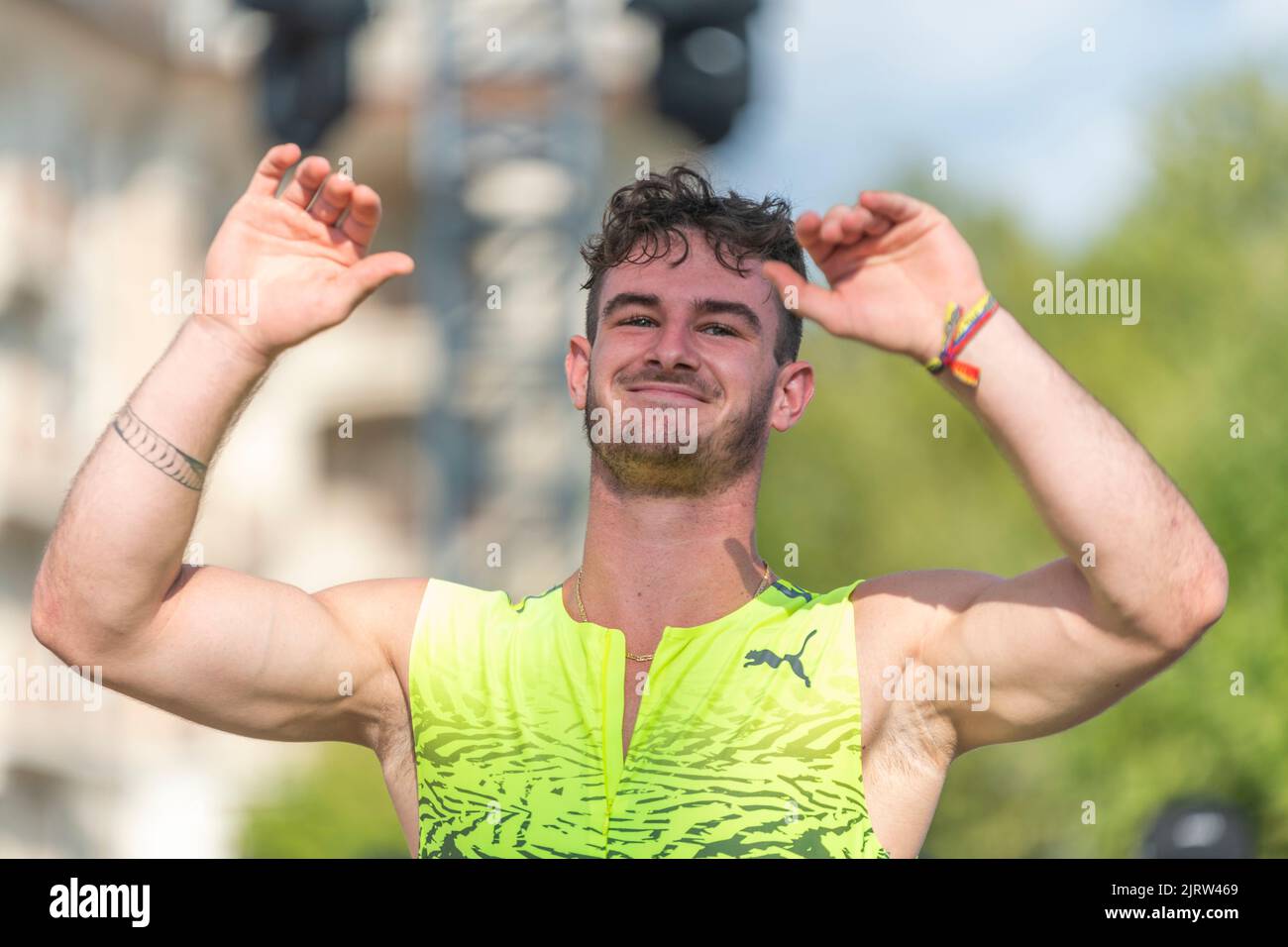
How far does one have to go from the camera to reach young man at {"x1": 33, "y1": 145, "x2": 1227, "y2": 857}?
12.9 ft

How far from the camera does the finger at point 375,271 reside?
14.0 ft

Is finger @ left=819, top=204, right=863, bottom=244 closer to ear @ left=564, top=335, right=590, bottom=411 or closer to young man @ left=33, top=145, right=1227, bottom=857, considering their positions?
young man @ left=33, top=145, right=1227, bottom=857

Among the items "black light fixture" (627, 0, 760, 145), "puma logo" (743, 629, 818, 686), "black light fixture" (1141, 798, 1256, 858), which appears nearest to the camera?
"puma logo" (743, 629, 818, 686)

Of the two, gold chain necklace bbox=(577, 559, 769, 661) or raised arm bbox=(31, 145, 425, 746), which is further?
gold chain necklace bbox=(577, 559, 769, 661)

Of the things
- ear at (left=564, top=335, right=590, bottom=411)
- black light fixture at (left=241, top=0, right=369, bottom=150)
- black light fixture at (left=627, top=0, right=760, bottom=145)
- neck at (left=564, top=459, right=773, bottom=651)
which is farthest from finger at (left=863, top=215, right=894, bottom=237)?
black light fixture at (left=627, top=0, right=760, bottom=145)

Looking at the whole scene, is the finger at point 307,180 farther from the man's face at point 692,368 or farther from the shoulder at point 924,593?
the shoulder at point 924,593

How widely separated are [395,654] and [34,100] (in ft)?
95.5

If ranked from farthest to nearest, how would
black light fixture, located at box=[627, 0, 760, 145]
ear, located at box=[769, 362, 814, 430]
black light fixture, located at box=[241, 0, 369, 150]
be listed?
black light fixture, located at box=[627, 0, 760, 145]
black light fixture, located at box=[241, 0, 369, 150]
ear, located at box=[769, 362, 814, 430]

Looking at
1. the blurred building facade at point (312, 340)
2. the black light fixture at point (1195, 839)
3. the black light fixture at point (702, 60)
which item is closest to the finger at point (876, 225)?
the black light fixture at point (1195, 839)

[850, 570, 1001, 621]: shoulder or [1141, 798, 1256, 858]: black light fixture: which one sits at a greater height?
[850, 570, 1001, 621]: shoulder

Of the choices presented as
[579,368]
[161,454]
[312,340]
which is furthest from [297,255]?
[312,340]

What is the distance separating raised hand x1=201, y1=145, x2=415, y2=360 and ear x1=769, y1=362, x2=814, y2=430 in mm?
1140

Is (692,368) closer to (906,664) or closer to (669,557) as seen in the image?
(669,557)

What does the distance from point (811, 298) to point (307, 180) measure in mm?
1356
